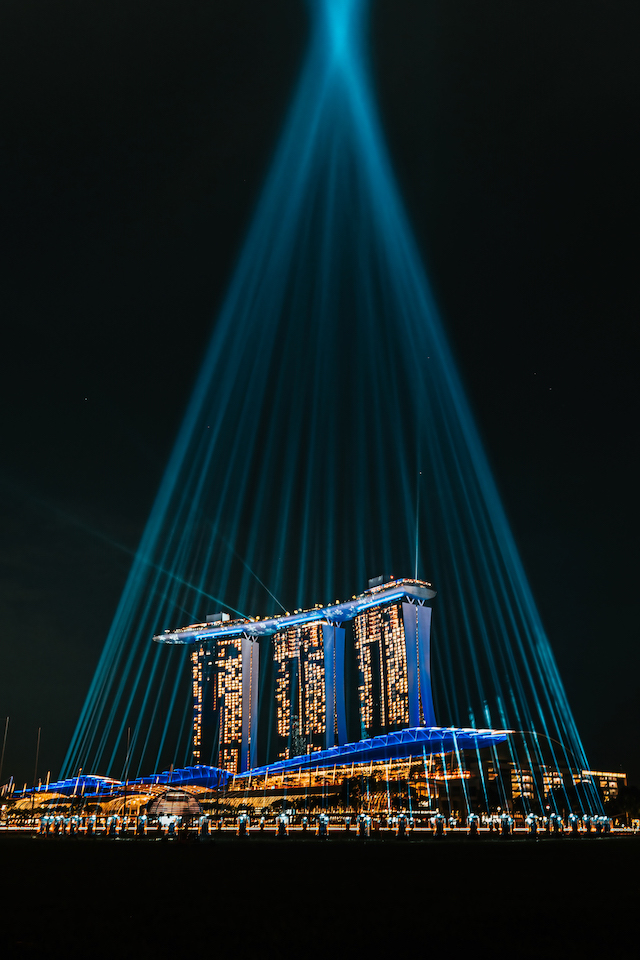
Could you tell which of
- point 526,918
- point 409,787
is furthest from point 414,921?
point 409,787

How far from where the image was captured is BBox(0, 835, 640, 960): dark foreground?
41.0 feet

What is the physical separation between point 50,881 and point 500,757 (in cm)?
12806

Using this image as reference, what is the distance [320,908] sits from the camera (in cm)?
1683

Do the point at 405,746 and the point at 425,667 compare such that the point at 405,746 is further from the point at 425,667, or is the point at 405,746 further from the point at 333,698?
the point at 333,698

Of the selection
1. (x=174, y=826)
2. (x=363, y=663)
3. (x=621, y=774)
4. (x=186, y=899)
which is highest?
(x=363, y=663)

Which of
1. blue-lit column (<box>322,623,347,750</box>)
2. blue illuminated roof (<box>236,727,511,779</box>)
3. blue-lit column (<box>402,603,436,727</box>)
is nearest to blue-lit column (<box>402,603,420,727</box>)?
blue-lit column (<box>402,603,436,727</box>)

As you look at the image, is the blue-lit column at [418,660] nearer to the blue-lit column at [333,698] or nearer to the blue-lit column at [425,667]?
the blue-lit column at [425,667]

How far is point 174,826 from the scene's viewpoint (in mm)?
60594

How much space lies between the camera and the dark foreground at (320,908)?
12492 mm

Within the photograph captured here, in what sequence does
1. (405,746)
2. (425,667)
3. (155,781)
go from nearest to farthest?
(405,746)
(425,667)
(155,781)

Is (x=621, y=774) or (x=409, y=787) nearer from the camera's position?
(x=409, y=787)

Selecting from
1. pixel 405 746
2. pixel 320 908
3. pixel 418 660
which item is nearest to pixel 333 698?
pixel 418 660

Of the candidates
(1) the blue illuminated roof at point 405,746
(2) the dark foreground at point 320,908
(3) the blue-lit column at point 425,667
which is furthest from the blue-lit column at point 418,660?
(2) the dark foreground at point 320,908

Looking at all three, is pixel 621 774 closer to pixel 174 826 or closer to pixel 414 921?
pixel 174 826
